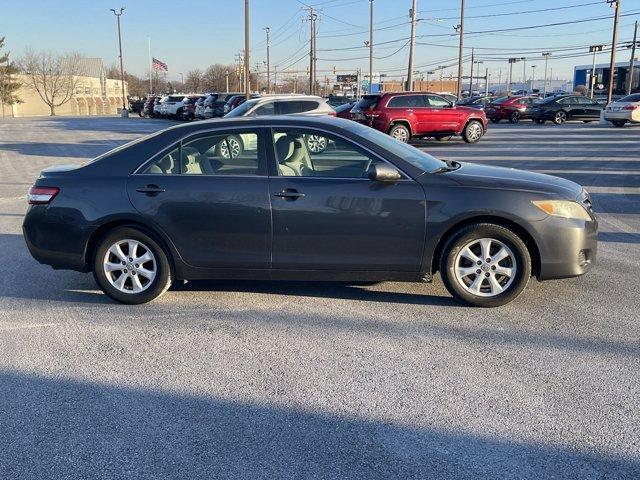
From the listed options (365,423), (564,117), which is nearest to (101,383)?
(365,423)

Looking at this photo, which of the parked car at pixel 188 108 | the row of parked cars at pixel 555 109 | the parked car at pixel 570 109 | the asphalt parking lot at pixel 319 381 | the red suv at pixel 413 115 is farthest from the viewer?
the parked car at pixel 188 108

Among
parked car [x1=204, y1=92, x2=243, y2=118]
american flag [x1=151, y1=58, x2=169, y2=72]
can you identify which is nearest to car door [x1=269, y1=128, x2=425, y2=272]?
parked car [x1=204, y1=92, x2=243, y2=118]

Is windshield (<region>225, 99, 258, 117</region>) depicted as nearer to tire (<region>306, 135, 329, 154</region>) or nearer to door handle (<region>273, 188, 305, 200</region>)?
tire (<region>306, 135, 329, 154</region>)

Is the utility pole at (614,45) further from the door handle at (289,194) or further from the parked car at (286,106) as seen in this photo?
the door handle at (289,194)

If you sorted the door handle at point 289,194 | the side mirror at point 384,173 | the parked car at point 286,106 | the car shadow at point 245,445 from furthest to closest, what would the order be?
1. the parked car at point 286,106
2. the door handle at point 289,194
3. the side mirror at point 384,173
4. the car shadow at point 245,445

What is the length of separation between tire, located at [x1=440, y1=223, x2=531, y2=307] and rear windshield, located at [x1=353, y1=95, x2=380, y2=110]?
663 inches

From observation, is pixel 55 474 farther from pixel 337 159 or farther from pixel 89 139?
pixel 89 139

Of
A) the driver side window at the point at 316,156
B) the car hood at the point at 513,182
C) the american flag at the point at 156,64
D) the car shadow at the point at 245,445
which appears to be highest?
the american flag at the point at 156,64

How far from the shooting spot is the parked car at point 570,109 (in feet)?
111

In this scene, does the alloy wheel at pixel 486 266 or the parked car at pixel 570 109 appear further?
the parked car at pixel 570 109

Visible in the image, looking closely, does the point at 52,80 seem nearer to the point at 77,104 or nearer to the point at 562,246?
the point at 77,104

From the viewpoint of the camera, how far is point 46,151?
20984 millimetres

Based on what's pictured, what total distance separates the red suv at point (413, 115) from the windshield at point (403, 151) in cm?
1538

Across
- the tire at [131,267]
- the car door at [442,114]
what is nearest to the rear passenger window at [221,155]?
the tire at [131,267]
